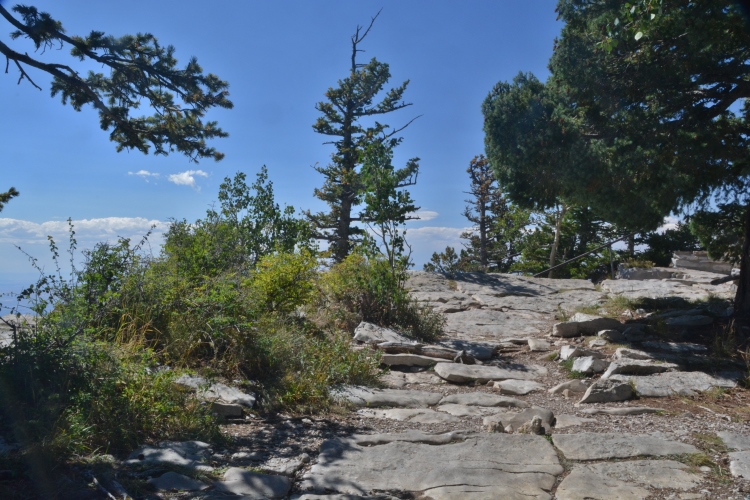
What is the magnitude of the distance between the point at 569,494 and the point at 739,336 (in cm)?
545

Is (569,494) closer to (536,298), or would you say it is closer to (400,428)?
(400,428)

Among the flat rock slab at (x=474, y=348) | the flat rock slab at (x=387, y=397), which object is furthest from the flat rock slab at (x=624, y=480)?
the flat rock slab at (x=474, y=348)

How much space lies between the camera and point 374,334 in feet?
25.9

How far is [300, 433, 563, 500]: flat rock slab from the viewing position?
11.5ft

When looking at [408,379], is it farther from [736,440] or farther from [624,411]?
[736,440]

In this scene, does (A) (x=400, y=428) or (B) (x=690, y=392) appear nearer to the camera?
(A) (x=400, y=428)

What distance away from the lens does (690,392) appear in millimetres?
5887

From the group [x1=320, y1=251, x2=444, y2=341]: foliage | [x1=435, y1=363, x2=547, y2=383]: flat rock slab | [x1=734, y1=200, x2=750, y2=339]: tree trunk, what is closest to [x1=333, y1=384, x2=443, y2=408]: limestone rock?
[x1=435, y1=363, x2=547, y2=383]: flat rock slab

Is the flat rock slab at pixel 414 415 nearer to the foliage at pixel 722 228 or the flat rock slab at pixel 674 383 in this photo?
the flat rock slab at pixel 674 383

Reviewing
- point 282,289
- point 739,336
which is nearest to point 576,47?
point 739,336

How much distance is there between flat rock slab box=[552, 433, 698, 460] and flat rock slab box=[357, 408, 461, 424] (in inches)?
40.7

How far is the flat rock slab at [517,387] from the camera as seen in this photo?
630cm

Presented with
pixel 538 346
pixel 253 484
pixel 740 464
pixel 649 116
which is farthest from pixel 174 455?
pixel 649 116

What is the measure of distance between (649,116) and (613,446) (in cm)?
481
